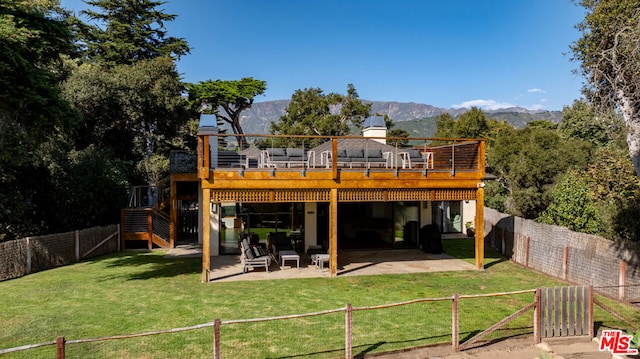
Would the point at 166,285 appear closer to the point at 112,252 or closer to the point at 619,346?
the point at 112,252

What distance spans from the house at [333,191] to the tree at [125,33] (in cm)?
1644

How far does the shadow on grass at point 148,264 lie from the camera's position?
12.9 meters

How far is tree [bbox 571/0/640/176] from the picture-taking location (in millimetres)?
9148

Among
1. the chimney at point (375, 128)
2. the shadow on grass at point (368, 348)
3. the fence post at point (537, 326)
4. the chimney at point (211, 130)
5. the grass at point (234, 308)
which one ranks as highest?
the chimney at point (375, 128)

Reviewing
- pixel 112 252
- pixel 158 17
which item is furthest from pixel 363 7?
pixel 112 252

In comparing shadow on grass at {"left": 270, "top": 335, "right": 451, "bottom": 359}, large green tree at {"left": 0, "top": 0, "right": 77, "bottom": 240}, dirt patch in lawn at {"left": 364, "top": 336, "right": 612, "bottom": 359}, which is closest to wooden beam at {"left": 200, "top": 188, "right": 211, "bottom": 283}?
shadow on grass at {"left": 270, "top": 335, "right": 451, "bottom": 359}

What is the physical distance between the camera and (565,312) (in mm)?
7559

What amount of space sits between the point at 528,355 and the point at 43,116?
1480 centimetres

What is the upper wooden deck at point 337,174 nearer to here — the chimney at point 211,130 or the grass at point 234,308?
the chimney at point 211,130

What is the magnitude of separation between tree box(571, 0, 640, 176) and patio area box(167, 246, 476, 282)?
6350 mm

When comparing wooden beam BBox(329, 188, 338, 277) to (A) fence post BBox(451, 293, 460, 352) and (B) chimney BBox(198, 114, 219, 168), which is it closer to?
(B) chimney BBox(198, 114, 219, 168)

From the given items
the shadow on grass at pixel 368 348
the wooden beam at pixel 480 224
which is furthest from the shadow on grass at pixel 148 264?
the wooden beam at pixel 480 224

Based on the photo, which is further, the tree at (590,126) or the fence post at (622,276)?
the tree at (590,126)

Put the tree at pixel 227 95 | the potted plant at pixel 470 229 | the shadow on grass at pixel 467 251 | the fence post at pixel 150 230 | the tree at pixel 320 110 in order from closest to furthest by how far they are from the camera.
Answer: the shadow on grass at pixel 467 251 → the fence post at pixel 150 230 → the potted plant at pixel 470 229 → the tree at pixel 227 95 → the tree at pixel 320 110
